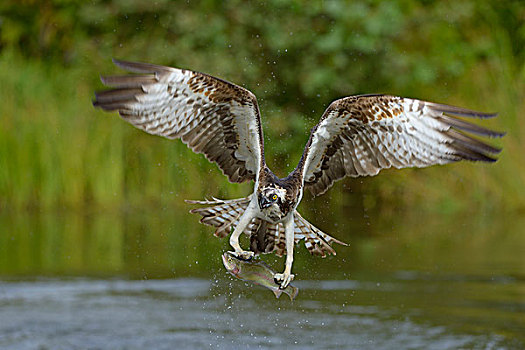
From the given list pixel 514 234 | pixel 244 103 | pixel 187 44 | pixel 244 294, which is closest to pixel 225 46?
pixel 187 44

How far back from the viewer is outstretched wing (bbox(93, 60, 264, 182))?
21.9ft

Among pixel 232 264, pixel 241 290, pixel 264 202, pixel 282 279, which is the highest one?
A: pixel 264 202

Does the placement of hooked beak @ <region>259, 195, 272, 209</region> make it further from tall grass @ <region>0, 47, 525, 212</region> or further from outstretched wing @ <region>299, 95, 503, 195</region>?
tall grass @ <region>0, 47, 525, 212</region>

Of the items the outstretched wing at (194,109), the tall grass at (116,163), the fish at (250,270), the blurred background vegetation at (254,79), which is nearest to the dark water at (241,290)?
the tall grass at (116,163)

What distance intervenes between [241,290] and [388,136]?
3.73 m

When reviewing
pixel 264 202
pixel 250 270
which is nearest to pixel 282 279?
pixel 250 270

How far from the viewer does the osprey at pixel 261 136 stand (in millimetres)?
6629

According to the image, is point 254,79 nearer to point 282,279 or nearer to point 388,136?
point 388,136

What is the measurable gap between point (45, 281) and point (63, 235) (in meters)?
2.75

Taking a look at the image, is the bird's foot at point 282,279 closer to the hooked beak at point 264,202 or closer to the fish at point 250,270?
the fish at point 250,270

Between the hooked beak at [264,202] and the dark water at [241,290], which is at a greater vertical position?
the hooked beak at [264,202]

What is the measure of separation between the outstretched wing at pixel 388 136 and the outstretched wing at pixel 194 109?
470 mm

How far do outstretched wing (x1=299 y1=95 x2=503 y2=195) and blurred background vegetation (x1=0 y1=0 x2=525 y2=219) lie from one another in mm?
7216

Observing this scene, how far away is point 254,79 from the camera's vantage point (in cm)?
1577
